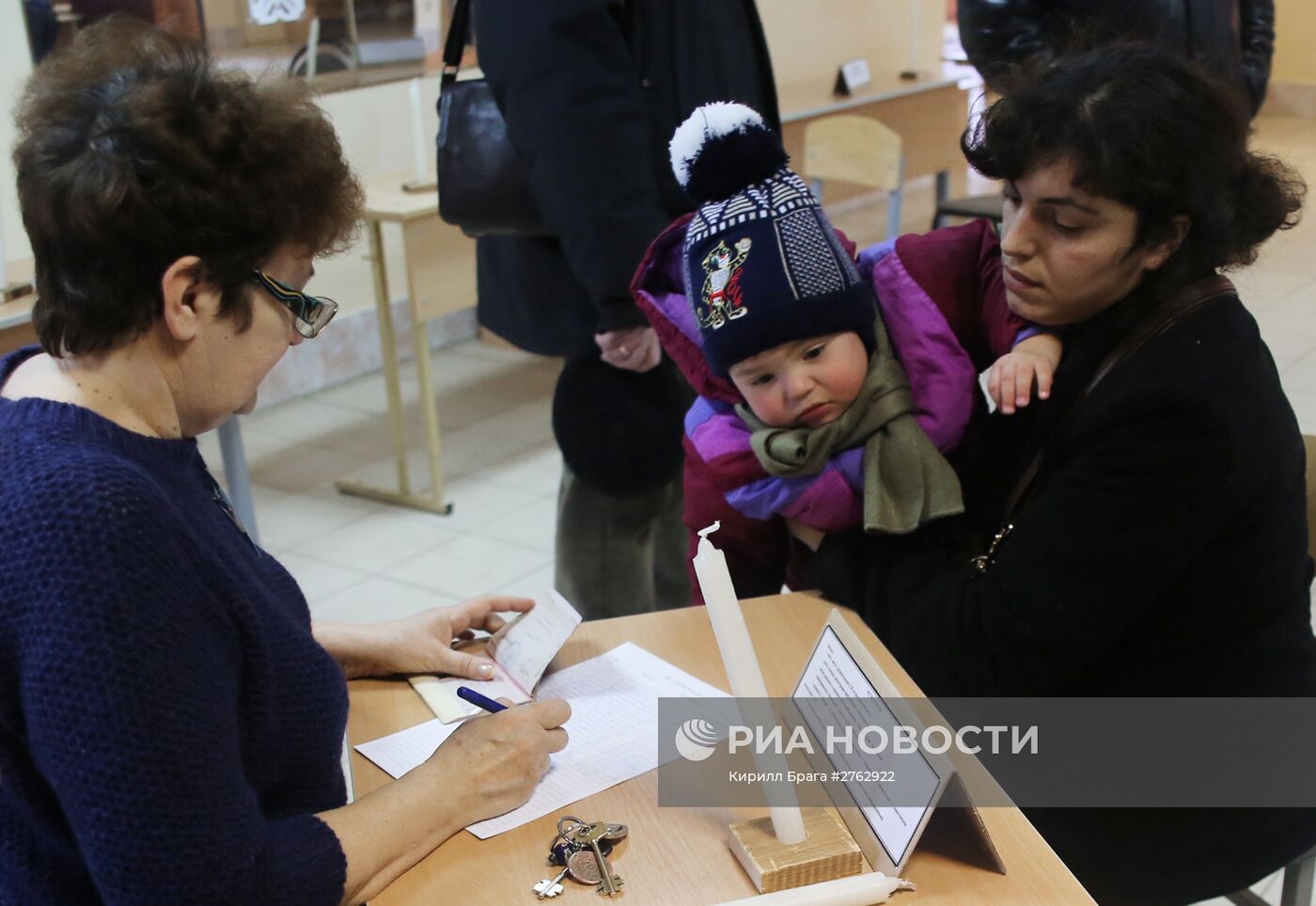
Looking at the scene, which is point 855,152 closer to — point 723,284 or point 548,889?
point 723,284

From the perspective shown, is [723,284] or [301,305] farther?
[723,284]

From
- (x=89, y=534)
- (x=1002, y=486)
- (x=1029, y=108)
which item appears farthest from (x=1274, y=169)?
(x=89, y=534)

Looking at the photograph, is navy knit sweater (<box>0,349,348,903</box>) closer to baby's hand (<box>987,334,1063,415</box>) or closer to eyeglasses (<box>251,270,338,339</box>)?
eyeglasses (<box>251,270,338,339</box>)

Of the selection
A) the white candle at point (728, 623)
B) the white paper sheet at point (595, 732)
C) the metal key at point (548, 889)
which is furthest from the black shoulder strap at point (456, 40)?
the metal key at point (548, 889)

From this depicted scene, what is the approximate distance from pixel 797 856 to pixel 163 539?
59 centimetres

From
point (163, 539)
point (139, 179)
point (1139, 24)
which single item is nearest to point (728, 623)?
point (163, 539)

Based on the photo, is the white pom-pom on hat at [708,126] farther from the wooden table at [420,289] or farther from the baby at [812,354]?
the wooden table at [420,289]

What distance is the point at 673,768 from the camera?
1.31m

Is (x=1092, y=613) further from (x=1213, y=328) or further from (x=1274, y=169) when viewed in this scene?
(x=1274, y=169)

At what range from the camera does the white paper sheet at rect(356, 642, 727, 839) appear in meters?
1.28

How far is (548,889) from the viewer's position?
112cm

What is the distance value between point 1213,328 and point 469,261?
2.97 meters

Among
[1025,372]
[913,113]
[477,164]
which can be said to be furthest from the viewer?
[913,113]

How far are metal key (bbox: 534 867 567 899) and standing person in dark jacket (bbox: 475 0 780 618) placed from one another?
3.77 ft
